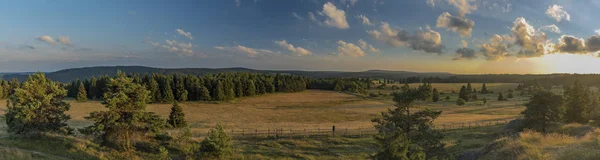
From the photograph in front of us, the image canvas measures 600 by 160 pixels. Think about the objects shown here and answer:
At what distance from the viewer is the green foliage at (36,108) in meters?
20.7

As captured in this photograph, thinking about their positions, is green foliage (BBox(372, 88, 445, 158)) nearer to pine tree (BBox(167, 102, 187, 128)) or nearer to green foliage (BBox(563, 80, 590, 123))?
green foliage (BBox(563, 80, 590, 123))

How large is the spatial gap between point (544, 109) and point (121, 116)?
34.4 meters

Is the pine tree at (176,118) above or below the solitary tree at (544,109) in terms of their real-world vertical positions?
below

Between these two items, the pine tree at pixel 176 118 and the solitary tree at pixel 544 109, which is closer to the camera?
the solitary tree at pixel 544 109

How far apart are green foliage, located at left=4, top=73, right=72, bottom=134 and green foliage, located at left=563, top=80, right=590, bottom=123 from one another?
164ft

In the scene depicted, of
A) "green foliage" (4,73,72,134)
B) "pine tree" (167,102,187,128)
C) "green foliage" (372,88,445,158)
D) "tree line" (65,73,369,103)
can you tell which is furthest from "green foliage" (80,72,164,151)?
"tree line" (65,73,369,103)

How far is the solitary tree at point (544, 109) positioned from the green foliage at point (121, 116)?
3231 centimetres

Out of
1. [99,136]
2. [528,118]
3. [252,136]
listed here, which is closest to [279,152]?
[252,136]

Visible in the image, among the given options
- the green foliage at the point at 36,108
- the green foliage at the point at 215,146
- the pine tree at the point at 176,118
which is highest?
the green foliage at the point at 36,108

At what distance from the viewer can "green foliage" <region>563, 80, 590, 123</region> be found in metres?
34.7

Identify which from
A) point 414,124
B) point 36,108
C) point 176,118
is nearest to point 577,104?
point 414,124

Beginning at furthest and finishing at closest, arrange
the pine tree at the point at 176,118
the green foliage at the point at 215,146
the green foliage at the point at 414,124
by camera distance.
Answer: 1. the pine tree at the point at 176,118
2. the green foliage at the point at 215,146
3. the green foliage at the point at 414,124

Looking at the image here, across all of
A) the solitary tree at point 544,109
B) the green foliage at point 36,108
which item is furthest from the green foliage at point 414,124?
the green foliage at point 36,108

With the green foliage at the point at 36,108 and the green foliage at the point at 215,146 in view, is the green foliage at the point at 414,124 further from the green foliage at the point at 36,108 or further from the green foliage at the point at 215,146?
the green foliage at the point at 36,108
